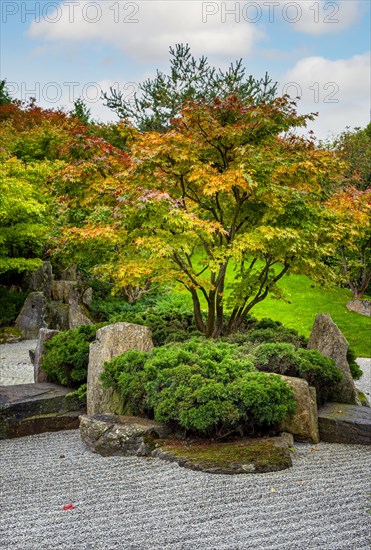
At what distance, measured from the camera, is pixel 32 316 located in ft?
53.0

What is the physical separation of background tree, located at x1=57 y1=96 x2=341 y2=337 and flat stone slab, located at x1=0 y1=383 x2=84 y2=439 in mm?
2012

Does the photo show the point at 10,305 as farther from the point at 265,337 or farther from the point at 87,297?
the point at 265,337

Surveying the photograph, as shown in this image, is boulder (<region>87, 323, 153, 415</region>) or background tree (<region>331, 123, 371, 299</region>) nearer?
boulder (<region>87, 323, 153, 415</region>)

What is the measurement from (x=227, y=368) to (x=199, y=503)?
1.98m

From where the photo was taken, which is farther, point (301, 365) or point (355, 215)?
point (355, 215)

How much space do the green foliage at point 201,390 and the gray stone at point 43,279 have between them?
10.8 m

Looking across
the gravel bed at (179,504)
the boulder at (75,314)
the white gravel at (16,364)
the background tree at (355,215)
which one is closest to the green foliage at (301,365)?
the gravel bed at (179,504)

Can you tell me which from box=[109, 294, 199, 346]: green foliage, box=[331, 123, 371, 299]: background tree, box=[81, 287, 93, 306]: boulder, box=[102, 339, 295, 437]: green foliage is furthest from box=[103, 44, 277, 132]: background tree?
box=[102, 339, 295, 437]: green foliage

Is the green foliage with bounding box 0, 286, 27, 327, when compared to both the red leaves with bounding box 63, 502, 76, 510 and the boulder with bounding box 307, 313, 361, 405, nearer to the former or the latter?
the boulder with bounding box 307, 313, 361, 405

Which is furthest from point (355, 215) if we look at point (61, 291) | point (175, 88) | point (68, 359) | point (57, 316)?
point (175, 88)

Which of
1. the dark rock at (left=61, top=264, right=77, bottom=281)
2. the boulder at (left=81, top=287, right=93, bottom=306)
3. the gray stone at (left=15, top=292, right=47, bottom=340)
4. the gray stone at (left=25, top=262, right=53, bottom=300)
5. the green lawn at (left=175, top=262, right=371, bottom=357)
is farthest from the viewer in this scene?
the dark rock at (left=61, top=264, right=77, bottom=281)

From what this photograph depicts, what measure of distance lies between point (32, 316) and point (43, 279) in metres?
1.46

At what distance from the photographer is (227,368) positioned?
6414 mm

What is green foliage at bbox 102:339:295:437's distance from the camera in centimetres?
587
